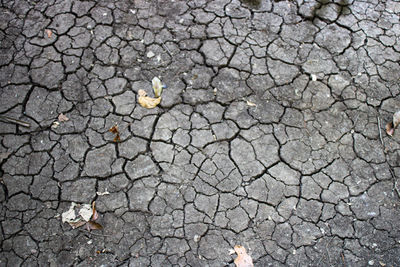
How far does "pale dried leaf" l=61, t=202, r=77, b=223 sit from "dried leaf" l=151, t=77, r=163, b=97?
4.09 feet

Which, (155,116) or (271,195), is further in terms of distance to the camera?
(155,116)

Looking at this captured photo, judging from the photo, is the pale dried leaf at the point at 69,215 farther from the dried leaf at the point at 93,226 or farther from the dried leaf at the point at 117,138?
the dried leaf at the point at 117,138

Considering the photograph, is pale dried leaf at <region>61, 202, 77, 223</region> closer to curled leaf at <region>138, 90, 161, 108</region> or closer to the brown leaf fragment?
the brown leaf fragment

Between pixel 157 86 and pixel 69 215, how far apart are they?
139cm

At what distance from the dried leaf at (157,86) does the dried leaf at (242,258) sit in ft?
5.11

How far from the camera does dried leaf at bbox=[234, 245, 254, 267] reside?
277 centimetres

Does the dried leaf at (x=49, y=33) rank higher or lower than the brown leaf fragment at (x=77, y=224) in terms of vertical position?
higher

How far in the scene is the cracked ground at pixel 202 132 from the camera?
2.86m

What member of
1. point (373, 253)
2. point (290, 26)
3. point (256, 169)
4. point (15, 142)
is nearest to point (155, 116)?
point (256, 169)

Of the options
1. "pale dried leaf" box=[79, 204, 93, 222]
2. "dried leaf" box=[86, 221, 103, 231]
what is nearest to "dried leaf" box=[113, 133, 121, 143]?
"pale dried leaf" box=[79, 204, 93, 222]

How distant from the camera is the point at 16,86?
343cm

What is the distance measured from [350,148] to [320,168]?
1.19 feet

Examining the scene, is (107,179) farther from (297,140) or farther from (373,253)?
(373,253)

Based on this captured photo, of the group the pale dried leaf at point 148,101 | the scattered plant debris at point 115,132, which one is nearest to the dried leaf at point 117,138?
the scattered plant debris at point 115,132
